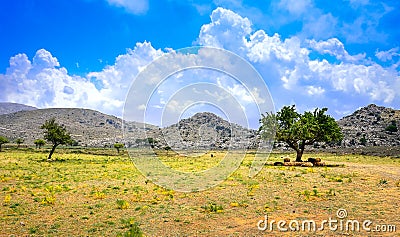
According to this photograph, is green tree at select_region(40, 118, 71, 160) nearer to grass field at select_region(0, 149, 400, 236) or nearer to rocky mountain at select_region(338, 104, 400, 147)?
grass field at select_region(0, 149, 400, 236)

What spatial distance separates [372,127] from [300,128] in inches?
4542

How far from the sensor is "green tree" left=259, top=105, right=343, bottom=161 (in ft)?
162

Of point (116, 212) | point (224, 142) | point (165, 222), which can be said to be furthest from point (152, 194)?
point (224, 142)

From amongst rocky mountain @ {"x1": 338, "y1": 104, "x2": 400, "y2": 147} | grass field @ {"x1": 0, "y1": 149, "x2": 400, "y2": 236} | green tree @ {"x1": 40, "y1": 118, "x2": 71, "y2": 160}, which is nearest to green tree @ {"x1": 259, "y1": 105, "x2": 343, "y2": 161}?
grass field @ {"x1": 0, "y1": 149, "x2": 400, "y2": 236}

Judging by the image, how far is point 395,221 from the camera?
14.6 metres

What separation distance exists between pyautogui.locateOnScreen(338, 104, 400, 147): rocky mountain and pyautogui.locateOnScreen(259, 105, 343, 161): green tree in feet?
268

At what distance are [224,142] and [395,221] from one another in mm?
135626

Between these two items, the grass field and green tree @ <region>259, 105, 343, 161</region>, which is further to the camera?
green tree @ <region>259, 105, 343, 161</region>

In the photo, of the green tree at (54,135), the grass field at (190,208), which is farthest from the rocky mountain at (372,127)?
the green tree at (54,135)

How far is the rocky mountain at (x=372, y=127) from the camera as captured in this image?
122438mm

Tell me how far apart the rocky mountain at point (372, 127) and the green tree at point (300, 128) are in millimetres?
81652

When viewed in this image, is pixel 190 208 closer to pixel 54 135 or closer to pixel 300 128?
pixel 300 128

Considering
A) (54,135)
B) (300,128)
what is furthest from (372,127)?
(54,135)

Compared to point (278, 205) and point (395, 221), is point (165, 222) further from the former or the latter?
point (395, 221)
